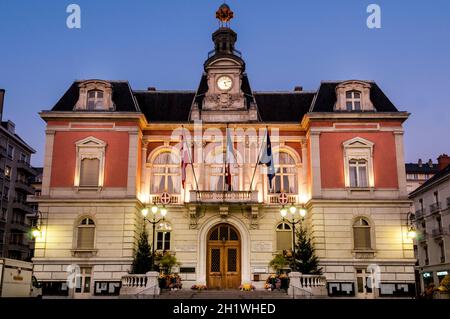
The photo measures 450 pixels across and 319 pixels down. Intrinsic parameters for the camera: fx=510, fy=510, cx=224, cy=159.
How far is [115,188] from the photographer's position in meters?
31.2

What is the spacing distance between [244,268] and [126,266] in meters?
7.11

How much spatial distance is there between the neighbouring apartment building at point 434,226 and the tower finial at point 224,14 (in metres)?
25.5

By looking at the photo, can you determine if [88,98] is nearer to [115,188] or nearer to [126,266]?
[115,188]

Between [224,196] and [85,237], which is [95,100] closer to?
[85,237]

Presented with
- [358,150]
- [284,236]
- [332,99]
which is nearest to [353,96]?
[332,99]

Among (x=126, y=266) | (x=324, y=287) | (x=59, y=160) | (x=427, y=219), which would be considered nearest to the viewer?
(x=324, y=287)

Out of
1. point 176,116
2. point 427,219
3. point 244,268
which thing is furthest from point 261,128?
point 427,219

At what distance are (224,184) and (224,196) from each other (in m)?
1.41

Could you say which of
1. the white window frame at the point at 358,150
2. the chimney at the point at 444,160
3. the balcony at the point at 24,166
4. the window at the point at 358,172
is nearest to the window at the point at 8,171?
the balcony at the point at 24,166

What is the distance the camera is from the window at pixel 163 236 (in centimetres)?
3188

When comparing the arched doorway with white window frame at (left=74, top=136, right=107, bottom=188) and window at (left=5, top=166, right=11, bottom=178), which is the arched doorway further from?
window at (left=5, top=166, right=11, bottom=178)

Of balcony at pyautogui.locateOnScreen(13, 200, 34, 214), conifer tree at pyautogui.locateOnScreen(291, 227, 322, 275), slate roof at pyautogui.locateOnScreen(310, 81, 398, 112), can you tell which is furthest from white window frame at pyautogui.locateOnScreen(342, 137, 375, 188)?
balcony at pyautogui.locateOnScreen(13, 200, 34, 214)

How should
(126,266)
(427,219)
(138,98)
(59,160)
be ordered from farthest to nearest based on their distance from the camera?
(427,219) < (138,98) < (59,160) < (126,266)

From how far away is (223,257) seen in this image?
3188cm
